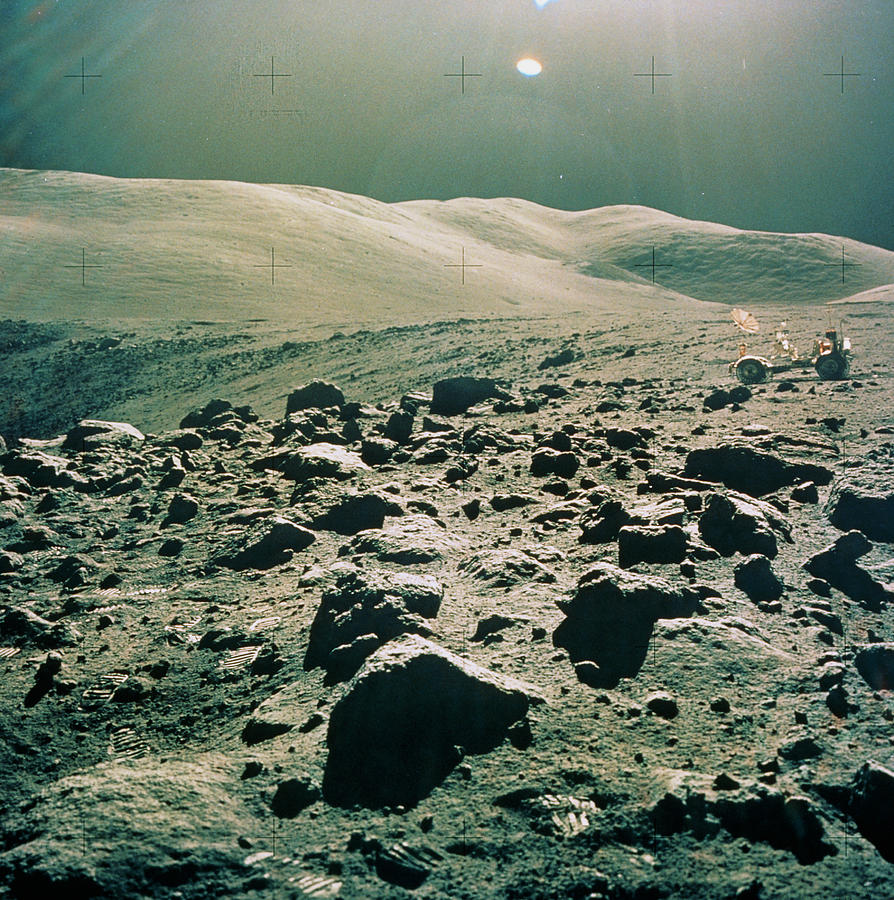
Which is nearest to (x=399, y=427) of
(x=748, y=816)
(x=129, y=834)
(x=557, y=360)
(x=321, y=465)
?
(x=321, y=465)

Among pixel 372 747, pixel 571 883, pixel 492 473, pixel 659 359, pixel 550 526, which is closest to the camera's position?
pixel 571 883

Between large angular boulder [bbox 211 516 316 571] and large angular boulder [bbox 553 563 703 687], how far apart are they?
5.37ft

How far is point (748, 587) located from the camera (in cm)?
340

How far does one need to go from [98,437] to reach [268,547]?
3.04 m

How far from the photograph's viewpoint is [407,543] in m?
4.07

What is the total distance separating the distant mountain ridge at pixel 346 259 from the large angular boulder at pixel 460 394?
8.73 metres

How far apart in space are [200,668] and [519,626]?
1263 millimetres

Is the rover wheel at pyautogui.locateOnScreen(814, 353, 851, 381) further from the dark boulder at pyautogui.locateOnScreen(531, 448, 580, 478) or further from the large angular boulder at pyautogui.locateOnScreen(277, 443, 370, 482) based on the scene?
the large angular boulder at pyautogui.locateOnScreen(277, 443, 370, 482)

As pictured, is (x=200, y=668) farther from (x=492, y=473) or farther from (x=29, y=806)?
(x=492, y=473)

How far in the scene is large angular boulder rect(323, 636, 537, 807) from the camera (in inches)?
95.3

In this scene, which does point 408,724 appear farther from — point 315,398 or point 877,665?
point 315,398

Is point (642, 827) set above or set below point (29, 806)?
above

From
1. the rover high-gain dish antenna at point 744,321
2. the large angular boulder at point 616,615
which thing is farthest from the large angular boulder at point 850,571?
the rover high-gain dish antenna at point 744,321

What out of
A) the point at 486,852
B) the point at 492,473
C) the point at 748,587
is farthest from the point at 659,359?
the point at 486,852
